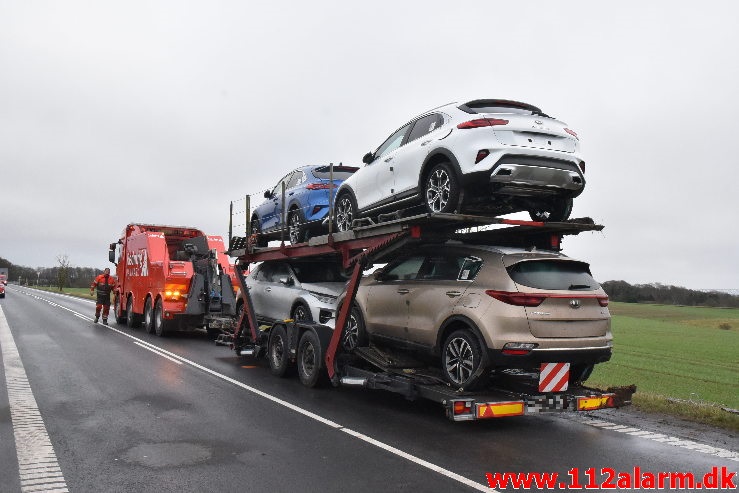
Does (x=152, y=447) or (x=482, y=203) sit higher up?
(x=482, y=203)

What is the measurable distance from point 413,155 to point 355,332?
8.45 ft

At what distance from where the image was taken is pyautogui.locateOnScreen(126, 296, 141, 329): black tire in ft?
59.4

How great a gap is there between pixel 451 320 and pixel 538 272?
3.42 feet

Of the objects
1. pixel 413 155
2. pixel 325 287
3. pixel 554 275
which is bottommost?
pixel 325 287

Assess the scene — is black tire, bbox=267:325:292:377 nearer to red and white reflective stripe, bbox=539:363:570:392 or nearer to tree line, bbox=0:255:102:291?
red and white reflective stripe, bbox=539:363:570:392

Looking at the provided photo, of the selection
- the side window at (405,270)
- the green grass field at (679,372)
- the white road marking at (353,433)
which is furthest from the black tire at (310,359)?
the green grass field at (679,372)

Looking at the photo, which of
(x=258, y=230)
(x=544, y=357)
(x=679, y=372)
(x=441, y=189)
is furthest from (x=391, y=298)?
(x=679, y=372)

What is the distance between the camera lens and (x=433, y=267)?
7211 mm

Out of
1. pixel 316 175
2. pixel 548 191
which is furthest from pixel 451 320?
pixel 316 175

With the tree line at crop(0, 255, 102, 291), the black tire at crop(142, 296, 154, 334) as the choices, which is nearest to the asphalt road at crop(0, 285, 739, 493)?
the black tire at crop(142, 296, 154, 334)

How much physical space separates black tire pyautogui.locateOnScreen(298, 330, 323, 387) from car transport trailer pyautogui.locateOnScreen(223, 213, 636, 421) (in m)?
0.01

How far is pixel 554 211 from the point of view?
7484 mm

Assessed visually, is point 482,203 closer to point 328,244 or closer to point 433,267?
point 433,267

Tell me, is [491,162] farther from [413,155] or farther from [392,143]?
[392,143]
